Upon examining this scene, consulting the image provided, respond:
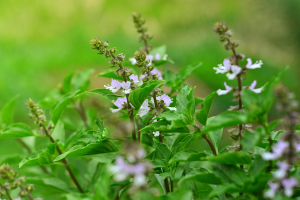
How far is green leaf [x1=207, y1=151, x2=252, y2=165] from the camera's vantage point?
752 mm

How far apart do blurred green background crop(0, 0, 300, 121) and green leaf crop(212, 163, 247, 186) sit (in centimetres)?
262

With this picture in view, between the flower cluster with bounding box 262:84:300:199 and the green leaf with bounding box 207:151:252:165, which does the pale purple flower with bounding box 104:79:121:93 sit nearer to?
the green leaf with bounding box 207:151:252:165

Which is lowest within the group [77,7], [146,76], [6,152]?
[6,152]

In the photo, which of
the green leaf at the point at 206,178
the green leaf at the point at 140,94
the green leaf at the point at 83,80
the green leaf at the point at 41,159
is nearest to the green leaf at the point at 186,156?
the green leaf at the point at 206,178

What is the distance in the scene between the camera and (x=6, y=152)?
2826mm

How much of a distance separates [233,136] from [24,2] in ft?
21.7

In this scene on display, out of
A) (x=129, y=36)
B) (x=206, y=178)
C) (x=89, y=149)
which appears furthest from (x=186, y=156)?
(x=129, y=36)

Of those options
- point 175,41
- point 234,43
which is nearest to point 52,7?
point 175,41

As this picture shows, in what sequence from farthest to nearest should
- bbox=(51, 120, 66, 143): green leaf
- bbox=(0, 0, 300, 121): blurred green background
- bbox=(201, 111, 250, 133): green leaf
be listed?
bbox=(0, 0, 300, 121): blurred green background, bbox=(51, 120, 66, 143): green leaf, bbox=(201, 111, 250, 133): green leaf

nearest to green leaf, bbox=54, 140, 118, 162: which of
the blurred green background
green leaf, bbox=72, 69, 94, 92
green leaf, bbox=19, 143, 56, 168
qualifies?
green leaf, bbox=19, 143, 56, 168

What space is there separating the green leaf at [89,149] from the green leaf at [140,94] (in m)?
0.14

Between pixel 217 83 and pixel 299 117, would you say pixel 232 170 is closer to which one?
pixel 299 117

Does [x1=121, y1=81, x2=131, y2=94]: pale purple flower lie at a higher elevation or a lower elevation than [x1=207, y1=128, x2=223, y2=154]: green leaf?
higher

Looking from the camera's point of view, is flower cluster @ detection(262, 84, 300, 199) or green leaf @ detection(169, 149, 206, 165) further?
green leaf @ detection(169, 149, 206, 165)
